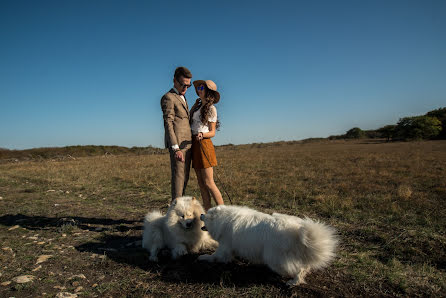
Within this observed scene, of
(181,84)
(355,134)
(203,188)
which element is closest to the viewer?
(181,84)

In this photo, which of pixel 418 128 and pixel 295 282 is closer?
pixel 295 282

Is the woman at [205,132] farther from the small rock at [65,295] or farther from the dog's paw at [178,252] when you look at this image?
the small rock at [65,295]

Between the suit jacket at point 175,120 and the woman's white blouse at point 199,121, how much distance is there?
0.46 ft

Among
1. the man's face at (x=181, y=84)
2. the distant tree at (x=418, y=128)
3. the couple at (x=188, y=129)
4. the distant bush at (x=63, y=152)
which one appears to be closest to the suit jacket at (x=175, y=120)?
the couple at (x=188, y=129)

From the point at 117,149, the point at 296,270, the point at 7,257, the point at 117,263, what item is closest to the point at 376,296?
the point at 296,270

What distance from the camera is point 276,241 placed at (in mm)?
2914

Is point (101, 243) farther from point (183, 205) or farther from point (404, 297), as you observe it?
point (404, 297)

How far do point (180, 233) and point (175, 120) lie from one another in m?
1.94

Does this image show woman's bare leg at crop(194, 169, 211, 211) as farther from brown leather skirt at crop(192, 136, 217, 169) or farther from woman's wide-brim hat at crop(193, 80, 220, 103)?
woman's wide-brim hat at crop(193, 80, 220, 103)

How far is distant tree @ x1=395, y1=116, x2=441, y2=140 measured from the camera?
42.3 m

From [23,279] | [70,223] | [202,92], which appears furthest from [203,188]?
[70,223]

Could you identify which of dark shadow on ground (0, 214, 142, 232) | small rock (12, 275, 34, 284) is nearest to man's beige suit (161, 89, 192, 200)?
dark shadow on ground (0, 214, 142, 232)

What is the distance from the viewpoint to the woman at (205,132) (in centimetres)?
463

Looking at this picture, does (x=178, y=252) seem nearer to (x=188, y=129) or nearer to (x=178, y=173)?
(x=178, y=173)
